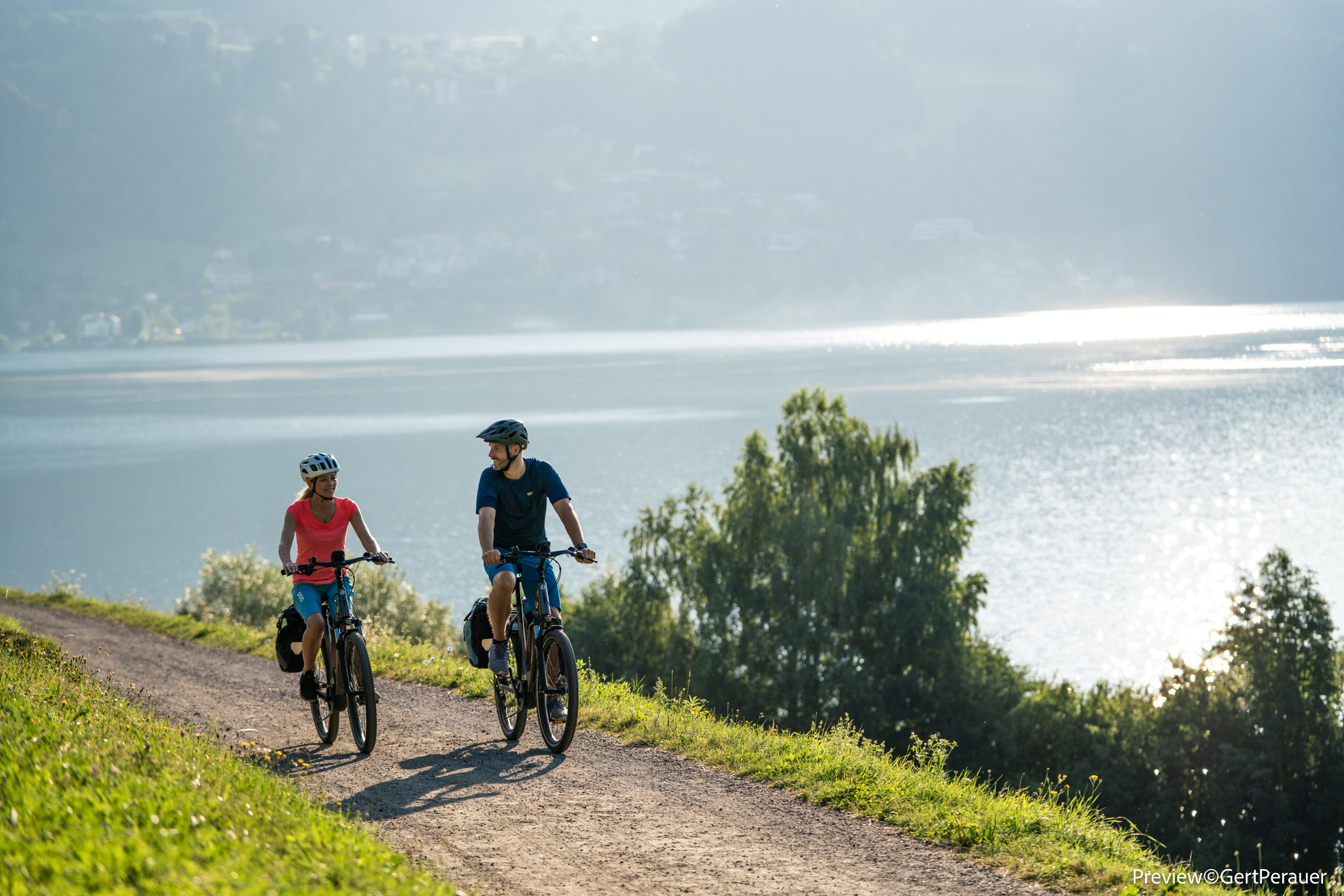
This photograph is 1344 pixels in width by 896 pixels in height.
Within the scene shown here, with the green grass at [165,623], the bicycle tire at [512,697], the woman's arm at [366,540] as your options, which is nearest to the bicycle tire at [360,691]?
the woman's arm at [366,540]

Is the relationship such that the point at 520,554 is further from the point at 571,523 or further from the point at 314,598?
the point at 314,598

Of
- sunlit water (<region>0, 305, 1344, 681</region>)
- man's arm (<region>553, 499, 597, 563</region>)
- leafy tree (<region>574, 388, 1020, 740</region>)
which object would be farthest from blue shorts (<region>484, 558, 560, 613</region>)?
sunlit water (<region>0, 305, 1344, 681</region>)

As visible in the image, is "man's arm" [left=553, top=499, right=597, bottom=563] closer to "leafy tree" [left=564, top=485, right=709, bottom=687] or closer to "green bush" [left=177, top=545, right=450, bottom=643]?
"green bush" [left=177, top=545, right=450, bottom=643]

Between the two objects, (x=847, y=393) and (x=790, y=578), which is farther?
(x=847, y=393)

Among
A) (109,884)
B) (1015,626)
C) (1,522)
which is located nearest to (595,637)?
(1015,626)

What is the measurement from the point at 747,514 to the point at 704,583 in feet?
10.2

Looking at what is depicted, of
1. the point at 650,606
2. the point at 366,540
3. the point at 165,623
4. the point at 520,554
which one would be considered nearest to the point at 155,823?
the point at 520,554

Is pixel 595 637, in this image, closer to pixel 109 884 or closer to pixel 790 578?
pixel 790 578

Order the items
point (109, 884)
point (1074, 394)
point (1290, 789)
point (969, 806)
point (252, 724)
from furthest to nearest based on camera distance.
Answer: point (1074, 394) → point (1290, 789) → point (252, 724) → point (969, 806) → point (109, 884)

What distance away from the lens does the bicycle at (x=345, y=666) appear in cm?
Result: 842

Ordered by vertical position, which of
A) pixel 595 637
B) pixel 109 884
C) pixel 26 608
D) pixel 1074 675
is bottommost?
pixel 1074 675

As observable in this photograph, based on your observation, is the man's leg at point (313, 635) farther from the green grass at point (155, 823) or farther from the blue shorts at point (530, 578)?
the blue shorts at point (530, 578)

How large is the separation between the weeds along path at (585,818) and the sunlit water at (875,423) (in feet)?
98.5

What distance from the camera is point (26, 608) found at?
71.0 feet
